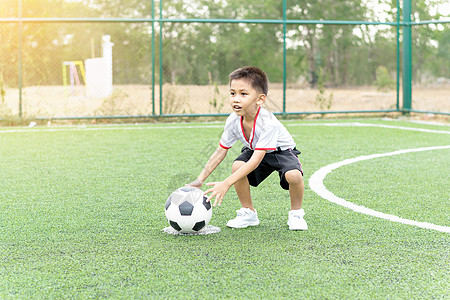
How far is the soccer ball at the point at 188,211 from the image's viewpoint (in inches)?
134

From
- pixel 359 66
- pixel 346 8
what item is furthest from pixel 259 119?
pixel 346 8

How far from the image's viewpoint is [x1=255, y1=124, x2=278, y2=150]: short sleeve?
3449 millimetres

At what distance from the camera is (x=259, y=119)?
11.5 feet

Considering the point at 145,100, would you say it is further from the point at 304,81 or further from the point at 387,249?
the point at 387,249

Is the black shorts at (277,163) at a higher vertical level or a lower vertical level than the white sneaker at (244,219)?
higher

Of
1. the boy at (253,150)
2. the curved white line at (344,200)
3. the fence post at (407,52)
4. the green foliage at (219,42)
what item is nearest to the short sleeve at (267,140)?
the boy at (253,150)

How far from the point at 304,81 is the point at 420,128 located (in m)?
8.17

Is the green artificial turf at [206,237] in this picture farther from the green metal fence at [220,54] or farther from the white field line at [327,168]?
the green metal fence at [220,54]

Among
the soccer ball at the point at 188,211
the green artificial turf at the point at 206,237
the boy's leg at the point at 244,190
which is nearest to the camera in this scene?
the green artificial turf at the point at 206,237

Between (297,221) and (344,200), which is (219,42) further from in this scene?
(297,221)

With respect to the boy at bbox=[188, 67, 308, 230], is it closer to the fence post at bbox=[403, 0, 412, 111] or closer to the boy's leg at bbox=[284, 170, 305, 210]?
the boy's leg at bbox=[284, 170, 305, 210]

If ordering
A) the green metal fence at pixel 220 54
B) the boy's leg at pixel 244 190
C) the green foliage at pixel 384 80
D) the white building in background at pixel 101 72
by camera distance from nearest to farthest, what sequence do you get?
1. the boy's leg at pixel 244 190
2. the green metal fence at pixel 220 54
3. the green foliage at pixel 384 80
4. the white building in background at pixel 101 72

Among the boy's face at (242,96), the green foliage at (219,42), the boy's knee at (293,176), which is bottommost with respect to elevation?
the boy's knee at (293,176)

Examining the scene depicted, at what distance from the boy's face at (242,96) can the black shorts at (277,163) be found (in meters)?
0.33
